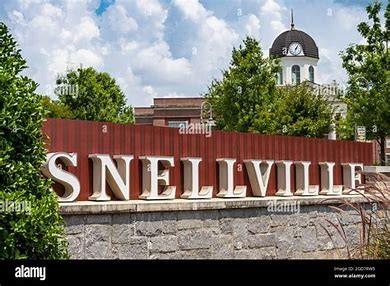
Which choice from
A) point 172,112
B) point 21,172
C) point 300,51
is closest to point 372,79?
point 300,51

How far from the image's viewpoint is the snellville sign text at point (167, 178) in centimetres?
686

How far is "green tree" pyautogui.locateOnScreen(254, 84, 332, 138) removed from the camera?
942 inches

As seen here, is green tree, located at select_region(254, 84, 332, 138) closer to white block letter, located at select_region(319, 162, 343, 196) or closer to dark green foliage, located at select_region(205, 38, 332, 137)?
dark green foliage, located at select_region(205, 38, 332, 137)

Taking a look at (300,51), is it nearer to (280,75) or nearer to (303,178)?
(303,178)

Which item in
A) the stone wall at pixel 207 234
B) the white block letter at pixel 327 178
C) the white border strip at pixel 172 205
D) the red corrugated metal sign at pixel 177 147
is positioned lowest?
the stone wall at pixel 207 234

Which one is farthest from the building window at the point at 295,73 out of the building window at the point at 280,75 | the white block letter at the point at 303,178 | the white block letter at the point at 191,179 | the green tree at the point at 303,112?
the white block letter at the point at 191,179

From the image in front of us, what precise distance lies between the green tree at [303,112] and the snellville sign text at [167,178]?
12699mm

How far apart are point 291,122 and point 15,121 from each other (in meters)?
20.8

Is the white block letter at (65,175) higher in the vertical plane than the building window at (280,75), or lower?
lower

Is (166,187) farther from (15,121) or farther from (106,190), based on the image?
(15,121)

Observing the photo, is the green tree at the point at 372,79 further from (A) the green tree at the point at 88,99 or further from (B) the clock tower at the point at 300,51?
(A) the green tree at the point at 88,99

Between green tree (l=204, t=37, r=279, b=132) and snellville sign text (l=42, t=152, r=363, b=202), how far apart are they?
8.99m

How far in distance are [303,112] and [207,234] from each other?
59.2ft

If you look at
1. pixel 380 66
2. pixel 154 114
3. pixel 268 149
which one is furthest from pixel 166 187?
pixel 154 114
